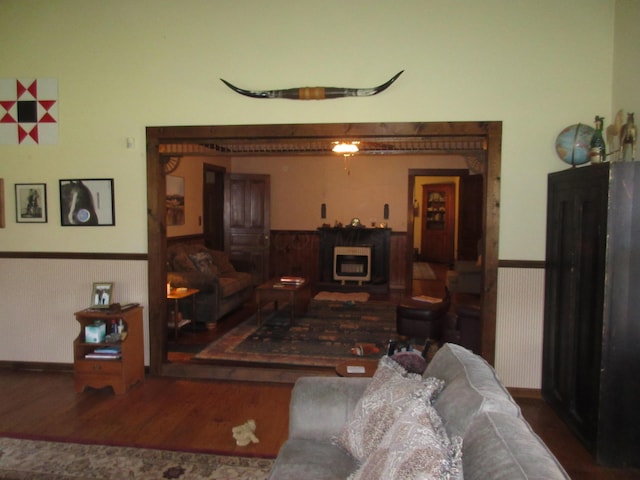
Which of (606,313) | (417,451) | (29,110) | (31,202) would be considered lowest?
(417,451)

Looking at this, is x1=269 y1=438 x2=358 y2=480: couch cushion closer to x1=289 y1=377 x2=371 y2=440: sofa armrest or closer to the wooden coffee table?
x1=289 y1=377 x2=371 y2=440: sofa armrest

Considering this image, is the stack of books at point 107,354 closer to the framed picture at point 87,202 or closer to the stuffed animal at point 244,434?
the framed picture at point 87,202

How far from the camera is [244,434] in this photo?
2982 mm

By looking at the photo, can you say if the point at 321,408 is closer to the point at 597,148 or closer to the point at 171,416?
the point at 171,416

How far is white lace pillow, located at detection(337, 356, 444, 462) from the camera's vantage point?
1.76 meters

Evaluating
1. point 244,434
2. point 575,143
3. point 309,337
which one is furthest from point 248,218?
point 575,143

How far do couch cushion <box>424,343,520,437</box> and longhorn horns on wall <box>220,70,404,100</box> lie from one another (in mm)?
2410

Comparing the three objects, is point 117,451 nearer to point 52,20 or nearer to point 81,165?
point 81,165

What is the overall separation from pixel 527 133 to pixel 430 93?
0.82 m

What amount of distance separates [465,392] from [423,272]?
9.48 m

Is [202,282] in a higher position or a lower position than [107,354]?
higher

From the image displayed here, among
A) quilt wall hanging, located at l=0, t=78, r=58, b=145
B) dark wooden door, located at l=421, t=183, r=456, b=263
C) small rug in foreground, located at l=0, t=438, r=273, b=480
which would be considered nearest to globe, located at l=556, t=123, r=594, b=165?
small rug in foreground, located at l=0, t=438, r=273, b=480

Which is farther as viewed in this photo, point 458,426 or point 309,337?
point 309,337

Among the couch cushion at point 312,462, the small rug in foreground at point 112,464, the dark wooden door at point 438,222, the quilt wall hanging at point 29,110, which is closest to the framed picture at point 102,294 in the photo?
the small rug in foreground at point 112,464
